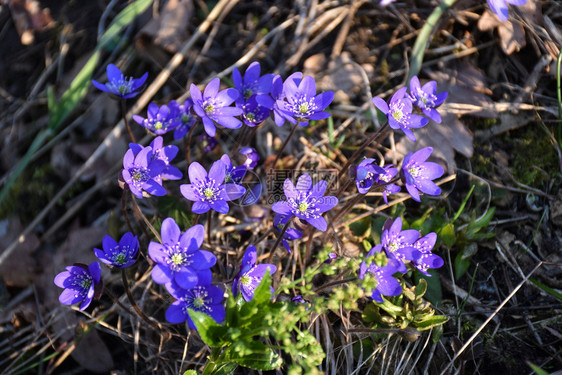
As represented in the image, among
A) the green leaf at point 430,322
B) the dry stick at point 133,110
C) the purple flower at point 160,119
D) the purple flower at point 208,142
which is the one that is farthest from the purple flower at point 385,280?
A: the dry stick at point 133,110

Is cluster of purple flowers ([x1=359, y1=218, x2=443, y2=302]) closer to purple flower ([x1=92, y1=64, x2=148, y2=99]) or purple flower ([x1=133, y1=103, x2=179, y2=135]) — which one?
purple flower ([x1=133, y1=103, x2=179, y2=135])

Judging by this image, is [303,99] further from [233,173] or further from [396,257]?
[396,257]

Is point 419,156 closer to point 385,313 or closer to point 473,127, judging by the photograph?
point 385,313

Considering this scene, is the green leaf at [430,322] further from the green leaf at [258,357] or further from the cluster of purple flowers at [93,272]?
the cluster of purple flowers at [93,272]

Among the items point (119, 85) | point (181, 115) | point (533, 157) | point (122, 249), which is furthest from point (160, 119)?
point (533, 157)

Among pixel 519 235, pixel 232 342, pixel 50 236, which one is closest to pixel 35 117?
pixel 50 236
